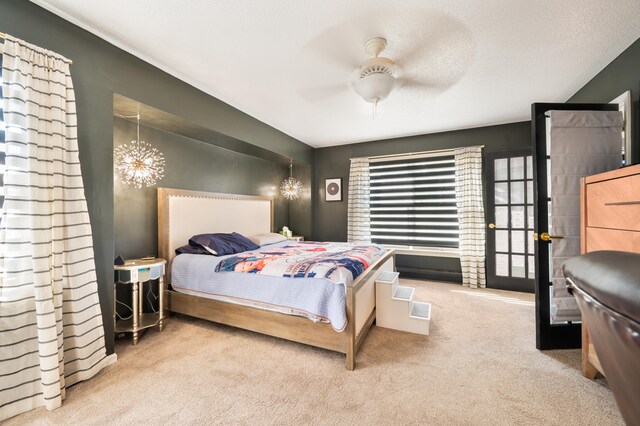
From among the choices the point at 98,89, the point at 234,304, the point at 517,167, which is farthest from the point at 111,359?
the point at 517,167

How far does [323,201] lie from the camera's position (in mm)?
5402

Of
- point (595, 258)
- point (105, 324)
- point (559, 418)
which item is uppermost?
point (595, 258)

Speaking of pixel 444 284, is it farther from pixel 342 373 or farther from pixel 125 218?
pixel 125 218

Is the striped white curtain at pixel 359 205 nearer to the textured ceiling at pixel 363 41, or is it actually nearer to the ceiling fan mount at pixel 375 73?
the textured ceiling at pixel 363 41

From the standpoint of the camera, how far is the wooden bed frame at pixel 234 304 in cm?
209

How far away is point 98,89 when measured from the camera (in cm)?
205

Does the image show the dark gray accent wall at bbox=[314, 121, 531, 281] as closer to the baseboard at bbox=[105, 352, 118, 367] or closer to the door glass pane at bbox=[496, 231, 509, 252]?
the door glass pane at bbox=[496, 231, 509, 252]

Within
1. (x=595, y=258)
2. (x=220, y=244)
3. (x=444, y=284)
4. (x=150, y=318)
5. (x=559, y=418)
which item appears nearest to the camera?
(x=595, y=258)

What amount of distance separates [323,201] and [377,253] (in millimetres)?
2391

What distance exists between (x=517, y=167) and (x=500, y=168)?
0.21 m

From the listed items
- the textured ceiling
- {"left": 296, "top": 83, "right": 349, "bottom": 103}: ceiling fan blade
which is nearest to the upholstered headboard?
the textured ceiling

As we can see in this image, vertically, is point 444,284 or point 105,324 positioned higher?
point 105,324

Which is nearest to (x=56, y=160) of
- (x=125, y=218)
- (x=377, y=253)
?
(x=125, y=218)

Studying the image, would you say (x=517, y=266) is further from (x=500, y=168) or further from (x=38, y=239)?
(x=38, y=239)
